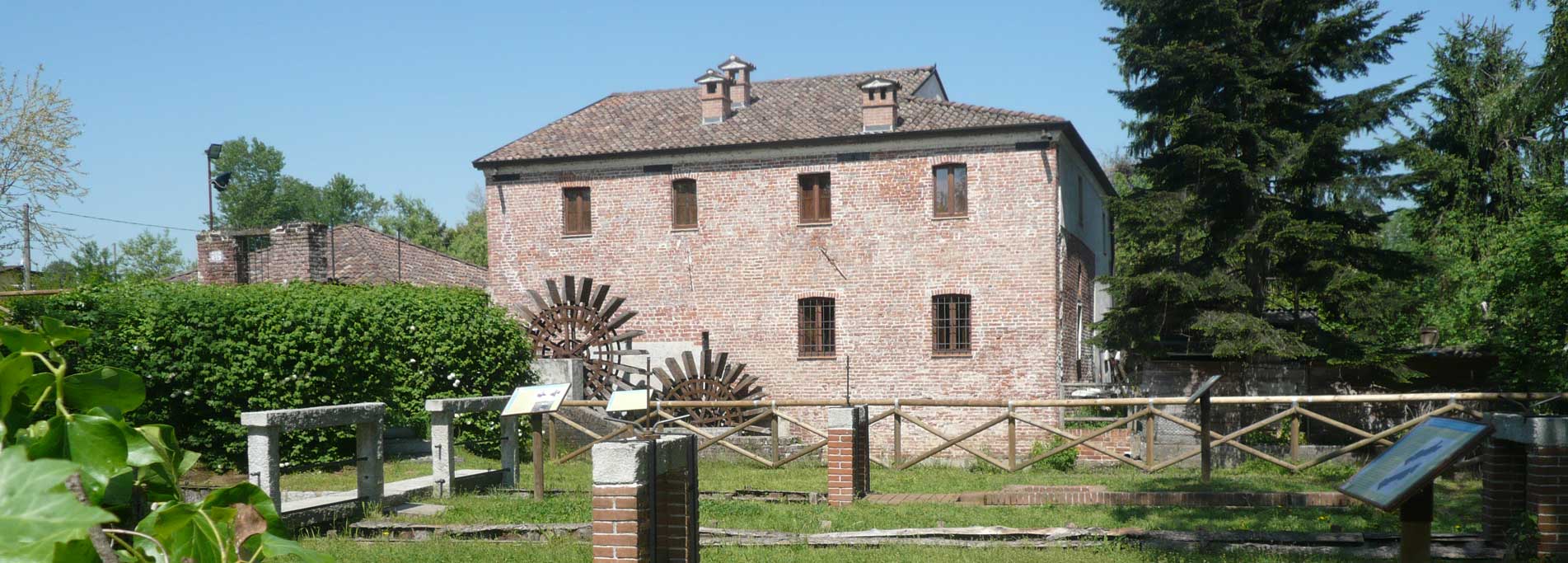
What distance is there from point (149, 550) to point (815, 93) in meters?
26.4

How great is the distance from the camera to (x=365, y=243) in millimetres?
31188

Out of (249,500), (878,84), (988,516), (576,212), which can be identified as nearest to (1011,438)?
(988,516)

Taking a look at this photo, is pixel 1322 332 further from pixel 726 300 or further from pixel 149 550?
pixel 149 550

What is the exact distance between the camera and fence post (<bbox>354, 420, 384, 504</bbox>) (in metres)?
11.1

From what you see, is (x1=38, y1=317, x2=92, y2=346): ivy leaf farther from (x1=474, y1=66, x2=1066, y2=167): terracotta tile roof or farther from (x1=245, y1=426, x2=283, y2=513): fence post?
(x1=474, y1=66, x2=1066, y2=167): terracotta tile roof

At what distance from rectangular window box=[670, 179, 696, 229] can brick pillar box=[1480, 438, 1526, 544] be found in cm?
1841

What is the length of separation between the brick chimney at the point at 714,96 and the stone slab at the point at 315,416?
15.6 metres

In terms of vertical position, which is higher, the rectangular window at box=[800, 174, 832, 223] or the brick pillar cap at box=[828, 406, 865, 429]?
the rectangular window at box=[800, 174, 832, 223]

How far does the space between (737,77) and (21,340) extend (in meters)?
26.4

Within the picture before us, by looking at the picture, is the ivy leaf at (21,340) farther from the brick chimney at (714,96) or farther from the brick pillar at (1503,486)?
the brick chimney at (714,96)

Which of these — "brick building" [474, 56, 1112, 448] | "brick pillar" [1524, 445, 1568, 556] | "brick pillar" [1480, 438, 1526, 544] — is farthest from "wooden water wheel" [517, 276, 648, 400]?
"brick pillar" [1524, 445, 1568, 556]

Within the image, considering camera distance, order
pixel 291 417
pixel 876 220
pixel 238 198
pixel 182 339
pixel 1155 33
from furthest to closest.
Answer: pixel 238 198
pixel 876 220
pixel 1155 33
pixel 182 339
pixel 291 417

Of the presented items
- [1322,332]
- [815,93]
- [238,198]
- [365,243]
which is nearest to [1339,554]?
[1322,332]

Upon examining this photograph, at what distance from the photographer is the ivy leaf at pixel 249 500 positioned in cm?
90
